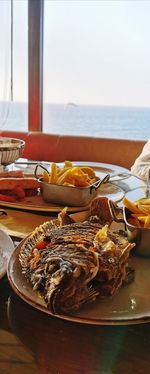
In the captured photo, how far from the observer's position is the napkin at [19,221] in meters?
0.87

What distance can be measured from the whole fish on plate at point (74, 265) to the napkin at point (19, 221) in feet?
0.74

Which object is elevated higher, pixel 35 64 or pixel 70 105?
pixel 35 64

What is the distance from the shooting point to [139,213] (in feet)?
2.60

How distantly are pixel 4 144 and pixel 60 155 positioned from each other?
95cm

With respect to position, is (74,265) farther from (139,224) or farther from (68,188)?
(68,188)

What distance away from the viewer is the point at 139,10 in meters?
3.53

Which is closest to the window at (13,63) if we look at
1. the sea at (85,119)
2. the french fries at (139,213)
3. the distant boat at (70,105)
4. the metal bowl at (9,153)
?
the sea at (85,119)

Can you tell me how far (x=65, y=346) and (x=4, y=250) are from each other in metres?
0.26

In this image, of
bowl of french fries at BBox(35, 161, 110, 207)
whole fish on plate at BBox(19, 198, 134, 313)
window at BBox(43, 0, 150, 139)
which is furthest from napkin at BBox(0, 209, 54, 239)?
window at BBox(43, 0, 150, 139)

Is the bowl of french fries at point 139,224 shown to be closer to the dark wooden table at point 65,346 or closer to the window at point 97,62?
the dark wooden table at point 65,346

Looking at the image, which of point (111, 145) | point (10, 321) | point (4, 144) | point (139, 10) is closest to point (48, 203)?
point (10, 321)

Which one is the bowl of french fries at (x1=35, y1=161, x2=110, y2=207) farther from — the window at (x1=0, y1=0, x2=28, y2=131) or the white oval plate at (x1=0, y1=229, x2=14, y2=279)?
the window at (x1=0, y1=0, x2=28, y2=131)

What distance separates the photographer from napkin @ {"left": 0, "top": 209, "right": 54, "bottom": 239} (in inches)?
34.2

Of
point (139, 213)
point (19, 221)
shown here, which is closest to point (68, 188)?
point (19, 221)
